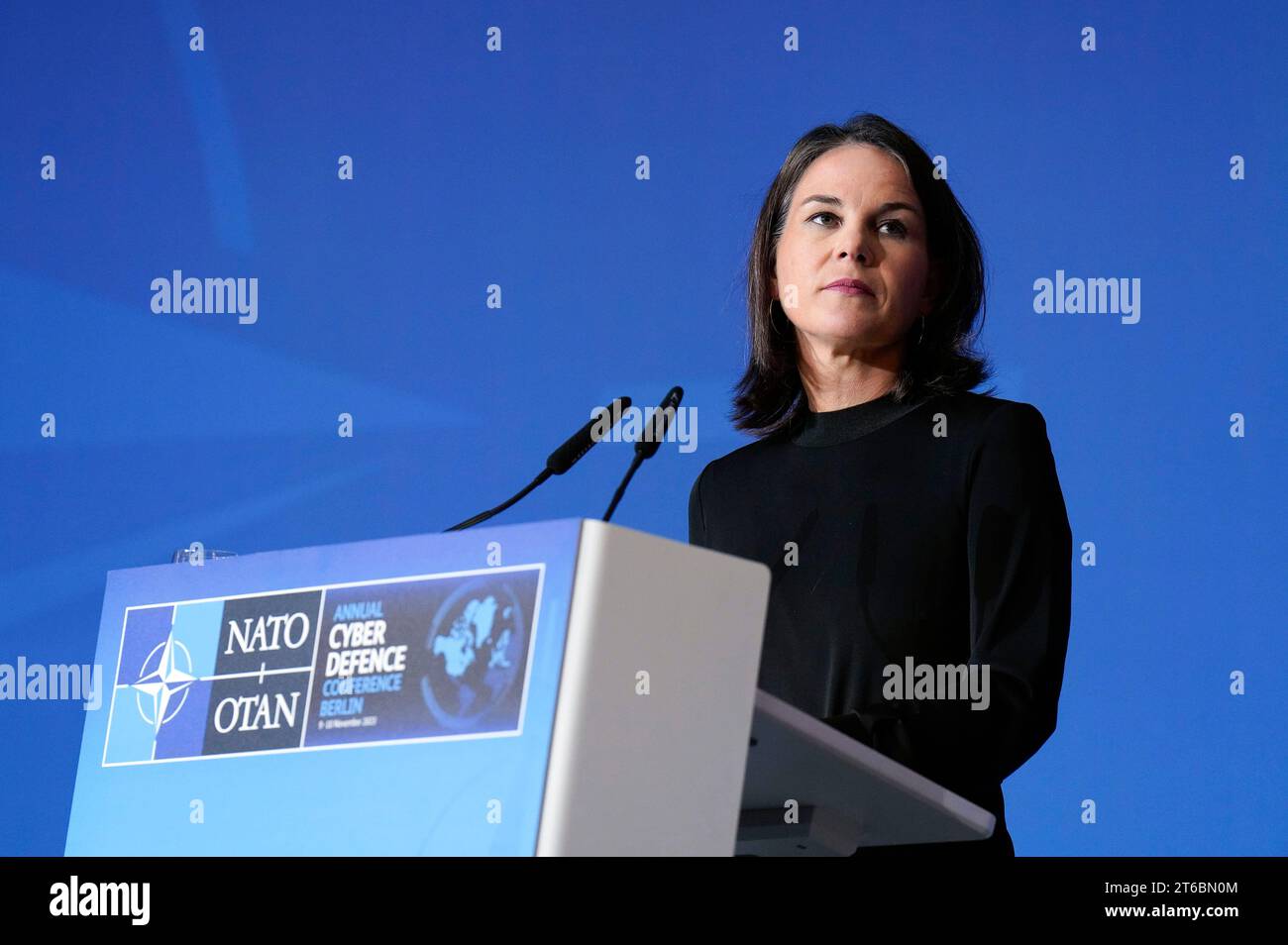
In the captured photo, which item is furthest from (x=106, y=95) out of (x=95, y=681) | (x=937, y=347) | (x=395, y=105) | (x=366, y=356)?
(x=95, y=681)

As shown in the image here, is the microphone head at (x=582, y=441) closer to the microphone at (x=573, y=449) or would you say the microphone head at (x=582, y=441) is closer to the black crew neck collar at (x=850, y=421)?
the microphone at (x=573, y=449)

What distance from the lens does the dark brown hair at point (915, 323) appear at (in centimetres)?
209

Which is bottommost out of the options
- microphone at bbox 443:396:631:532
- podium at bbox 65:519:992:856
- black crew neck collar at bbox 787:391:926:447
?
podium at bbox 65:519:992:856

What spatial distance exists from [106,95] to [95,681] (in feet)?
7.40

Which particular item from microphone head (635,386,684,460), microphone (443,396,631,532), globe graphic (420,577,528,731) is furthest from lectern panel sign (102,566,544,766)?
microphone head (635,386,684,460)

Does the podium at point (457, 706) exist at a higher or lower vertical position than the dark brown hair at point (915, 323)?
lower

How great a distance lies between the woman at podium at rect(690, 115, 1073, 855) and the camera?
5.45 ft

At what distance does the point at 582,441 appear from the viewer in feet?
4.94

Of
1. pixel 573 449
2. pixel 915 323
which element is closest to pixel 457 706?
pixel 573 449

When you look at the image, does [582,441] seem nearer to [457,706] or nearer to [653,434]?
[653,434]

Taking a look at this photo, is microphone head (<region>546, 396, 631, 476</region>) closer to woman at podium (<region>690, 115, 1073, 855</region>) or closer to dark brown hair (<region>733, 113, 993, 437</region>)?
woman at podium (<region>690, 115, 1073, 855</region>)

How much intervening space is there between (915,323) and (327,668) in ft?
4.03

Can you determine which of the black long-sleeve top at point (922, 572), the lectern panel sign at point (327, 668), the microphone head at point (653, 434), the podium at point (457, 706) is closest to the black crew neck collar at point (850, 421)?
the black long-sleeve top at point (922, 572)

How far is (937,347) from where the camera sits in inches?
83.5
